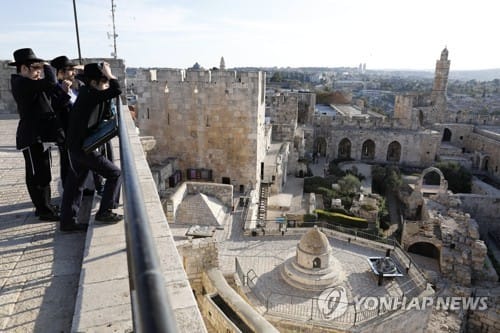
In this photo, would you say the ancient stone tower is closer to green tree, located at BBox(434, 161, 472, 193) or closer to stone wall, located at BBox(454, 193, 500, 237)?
green tree, located at BBox(434, 161, 472, 193)

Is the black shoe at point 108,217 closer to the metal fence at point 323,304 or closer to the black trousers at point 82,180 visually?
the black trousers at point 82,180

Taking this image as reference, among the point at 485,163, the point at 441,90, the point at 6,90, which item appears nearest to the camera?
the point at 6,90

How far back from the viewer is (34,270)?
2889 millimetres

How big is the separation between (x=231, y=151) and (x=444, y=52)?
97.3 feet

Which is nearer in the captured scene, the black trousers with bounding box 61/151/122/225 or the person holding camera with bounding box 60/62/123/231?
the person holding camera with bounding box 60/62/123/231

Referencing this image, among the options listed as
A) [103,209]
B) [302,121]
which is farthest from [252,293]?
[302,121]

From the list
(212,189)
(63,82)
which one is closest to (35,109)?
(63,82)

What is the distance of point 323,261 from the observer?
31.1 ft

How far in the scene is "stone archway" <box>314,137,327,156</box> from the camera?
29456 millimetres

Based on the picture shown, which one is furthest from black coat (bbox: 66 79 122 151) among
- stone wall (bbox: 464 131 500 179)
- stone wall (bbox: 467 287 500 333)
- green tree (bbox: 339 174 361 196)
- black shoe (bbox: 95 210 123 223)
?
stone wall (bbox: 464 131 500 179)

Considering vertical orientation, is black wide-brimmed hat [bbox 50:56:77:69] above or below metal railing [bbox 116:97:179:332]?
above

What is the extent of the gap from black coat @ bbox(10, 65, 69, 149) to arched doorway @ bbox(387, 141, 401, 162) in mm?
28151

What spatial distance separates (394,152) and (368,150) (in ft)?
6.53

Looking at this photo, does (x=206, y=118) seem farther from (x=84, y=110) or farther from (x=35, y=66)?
(x=84, y=110)
